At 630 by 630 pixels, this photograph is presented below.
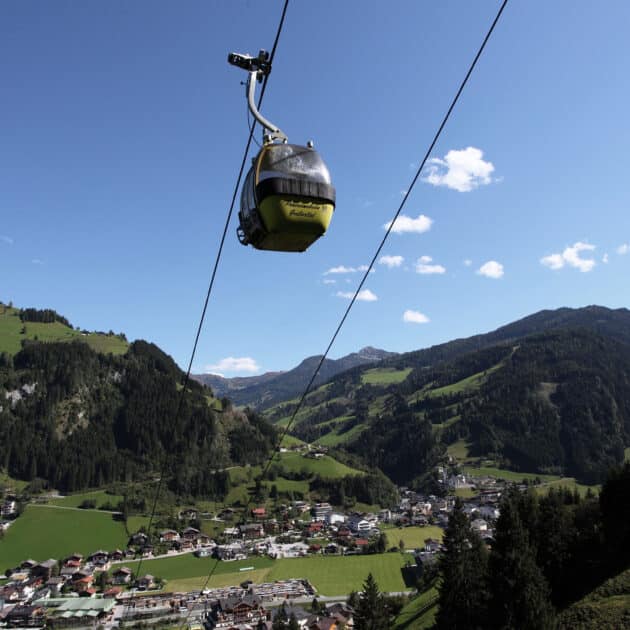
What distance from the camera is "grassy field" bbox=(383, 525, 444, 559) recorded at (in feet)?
438

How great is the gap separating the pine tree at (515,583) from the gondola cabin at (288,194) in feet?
100

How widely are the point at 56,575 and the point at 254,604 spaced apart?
186ft

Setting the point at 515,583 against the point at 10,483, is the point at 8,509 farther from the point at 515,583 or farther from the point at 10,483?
the point at 515,583

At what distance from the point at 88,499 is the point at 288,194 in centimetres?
19165

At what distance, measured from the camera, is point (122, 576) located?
113 m

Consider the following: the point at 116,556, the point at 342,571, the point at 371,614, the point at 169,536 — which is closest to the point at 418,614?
the point at 371,614

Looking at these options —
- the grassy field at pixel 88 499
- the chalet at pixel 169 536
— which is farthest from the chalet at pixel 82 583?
the grassy field at pixel 88 499

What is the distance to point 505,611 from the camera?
34.0 meters

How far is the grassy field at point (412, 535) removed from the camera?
133438 millimetres

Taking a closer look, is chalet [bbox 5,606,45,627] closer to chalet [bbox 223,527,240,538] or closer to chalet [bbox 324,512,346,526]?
chalet [bbox 223,527,240,538]

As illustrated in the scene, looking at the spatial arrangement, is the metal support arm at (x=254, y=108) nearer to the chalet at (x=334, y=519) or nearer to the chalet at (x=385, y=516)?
the chalet at (x=334, y=519)

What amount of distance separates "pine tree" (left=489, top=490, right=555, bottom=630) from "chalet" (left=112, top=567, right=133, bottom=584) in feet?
323

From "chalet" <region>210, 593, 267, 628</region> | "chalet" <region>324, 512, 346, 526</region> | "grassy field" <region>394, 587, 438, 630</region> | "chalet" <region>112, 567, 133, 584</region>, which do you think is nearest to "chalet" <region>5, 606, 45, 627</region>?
"chalet" <region>112, 567, 133, 584</region>

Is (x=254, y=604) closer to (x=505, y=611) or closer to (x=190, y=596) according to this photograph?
(x=190, y=596)
